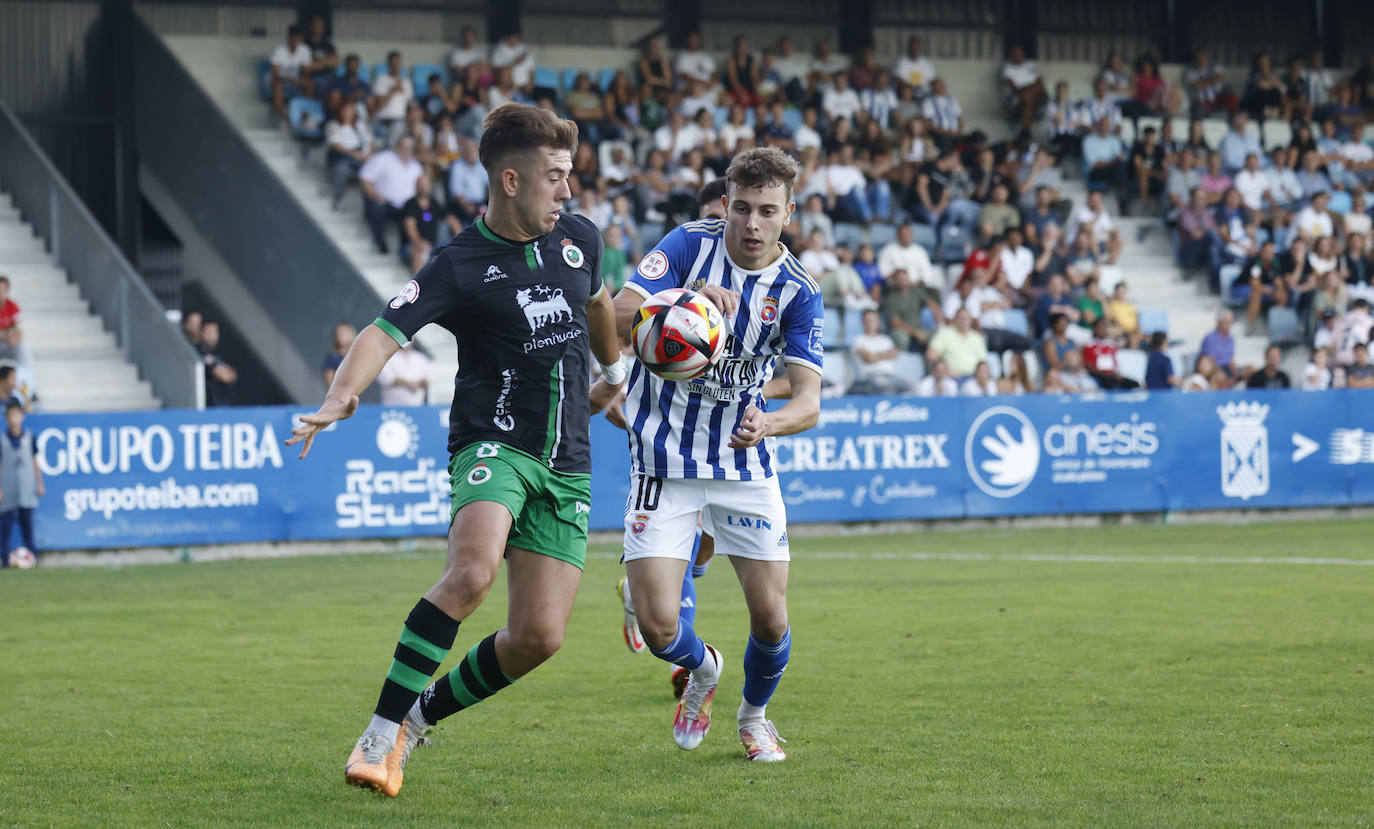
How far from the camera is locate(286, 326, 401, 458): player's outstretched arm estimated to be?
4938 millimetres

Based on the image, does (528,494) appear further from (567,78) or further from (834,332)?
(567,78)

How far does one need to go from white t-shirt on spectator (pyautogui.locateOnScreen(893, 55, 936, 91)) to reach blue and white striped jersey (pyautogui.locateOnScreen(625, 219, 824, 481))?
20088mm

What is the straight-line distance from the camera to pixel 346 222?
21.3 meters

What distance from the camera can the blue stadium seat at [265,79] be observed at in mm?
22370

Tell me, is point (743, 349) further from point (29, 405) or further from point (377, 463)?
point (29, 405)

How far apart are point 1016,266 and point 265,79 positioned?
1059cm

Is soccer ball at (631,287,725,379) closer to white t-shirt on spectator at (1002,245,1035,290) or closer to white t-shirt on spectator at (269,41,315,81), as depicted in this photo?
white t-shirt on spectator at (1002,245,1035,290)

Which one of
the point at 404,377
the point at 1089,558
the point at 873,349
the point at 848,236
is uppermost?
the point at 848,236

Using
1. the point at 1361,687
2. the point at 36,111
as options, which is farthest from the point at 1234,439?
the point at 36,111

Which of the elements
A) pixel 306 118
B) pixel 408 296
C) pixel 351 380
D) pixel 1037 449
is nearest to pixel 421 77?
pixel 306 118

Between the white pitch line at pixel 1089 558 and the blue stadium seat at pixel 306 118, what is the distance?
8.79 meters

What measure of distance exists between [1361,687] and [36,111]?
21.4m

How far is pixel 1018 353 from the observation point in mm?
20312

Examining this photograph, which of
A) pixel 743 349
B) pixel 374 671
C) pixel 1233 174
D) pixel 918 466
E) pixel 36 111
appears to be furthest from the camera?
pixel 1233 174
